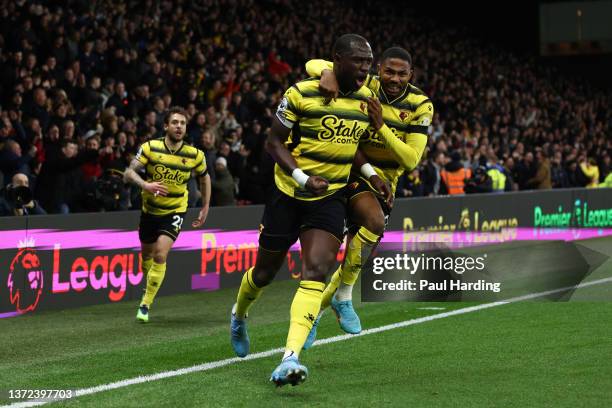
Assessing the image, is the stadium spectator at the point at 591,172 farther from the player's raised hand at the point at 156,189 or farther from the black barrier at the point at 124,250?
the player's raised hand at the point at 156,189

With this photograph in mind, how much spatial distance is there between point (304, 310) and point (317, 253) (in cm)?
37

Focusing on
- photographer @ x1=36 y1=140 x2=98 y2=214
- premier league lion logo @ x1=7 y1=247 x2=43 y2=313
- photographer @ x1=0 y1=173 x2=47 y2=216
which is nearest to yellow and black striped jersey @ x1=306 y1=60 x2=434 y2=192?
premier league lion logo @ x1=7 y1=247 x2=43 y2=313

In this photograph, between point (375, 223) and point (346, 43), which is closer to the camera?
point (346, 43)

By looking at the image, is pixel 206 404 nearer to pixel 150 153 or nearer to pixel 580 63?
pixel 150 153

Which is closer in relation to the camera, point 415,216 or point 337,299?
point 337,299

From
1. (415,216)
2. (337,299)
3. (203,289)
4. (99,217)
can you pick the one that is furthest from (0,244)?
(415,216)

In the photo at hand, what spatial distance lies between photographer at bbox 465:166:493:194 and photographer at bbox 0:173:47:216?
10.3 m

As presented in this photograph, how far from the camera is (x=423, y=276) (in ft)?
45.9

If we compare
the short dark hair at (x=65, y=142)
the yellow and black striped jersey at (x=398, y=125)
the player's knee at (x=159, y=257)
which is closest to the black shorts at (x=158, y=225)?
the player's knee at (x=159, y=257)

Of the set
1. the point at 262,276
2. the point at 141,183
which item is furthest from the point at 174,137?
the point at 262,276

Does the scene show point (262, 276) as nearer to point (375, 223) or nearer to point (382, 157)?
point (375, 223)

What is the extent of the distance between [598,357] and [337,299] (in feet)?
6.37

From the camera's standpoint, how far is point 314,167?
6.73 meters

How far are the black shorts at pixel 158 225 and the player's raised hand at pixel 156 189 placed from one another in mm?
292
